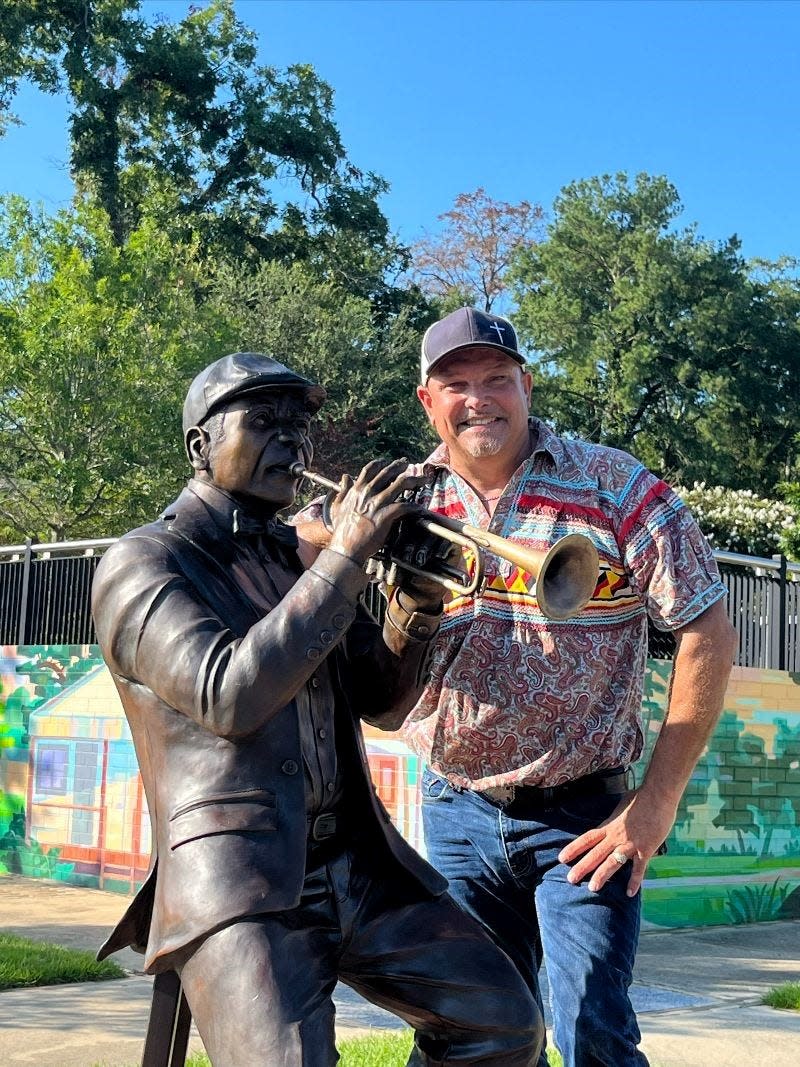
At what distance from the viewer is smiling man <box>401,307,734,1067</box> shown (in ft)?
10.4

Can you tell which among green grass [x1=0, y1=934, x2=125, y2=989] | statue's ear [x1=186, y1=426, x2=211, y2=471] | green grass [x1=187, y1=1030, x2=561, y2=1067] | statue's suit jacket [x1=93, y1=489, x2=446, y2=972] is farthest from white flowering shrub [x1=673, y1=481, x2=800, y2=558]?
statue's suit jacket [x1=93, y1=489, x2=446, y2=972]

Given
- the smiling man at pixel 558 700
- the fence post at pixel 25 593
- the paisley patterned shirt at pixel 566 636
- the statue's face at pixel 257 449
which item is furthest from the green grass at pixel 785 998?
the fence post at pixel 25 593

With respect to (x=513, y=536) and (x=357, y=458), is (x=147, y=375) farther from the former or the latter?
(x=513, y=536)

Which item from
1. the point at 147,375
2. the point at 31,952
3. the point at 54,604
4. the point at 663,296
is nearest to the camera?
the point at 31,952

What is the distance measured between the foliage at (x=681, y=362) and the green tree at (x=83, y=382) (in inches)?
675

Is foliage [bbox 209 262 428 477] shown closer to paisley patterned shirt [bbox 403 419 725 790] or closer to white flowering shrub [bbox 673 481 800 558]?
white flowering shrub [bbox 673 481 800 558]

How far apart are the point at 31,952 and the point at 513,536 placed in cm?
458

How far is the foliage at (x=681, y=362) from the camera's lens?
3303cm

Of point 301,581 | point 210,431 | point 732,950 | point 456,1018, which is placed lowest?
point 732,950

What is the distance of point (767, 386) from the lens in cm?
3328

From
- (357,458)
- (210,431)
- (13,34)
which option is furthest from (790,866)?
(13,34)

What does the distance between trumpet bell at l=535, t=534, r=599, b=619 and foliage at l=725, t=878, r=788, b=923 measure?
7.05 metres

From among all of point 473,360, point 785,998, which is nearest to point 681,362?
point 785,998

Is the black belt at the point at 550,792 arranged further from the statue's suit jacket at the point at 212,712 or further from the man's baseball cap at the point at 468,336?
the man's baseball cap at the point at 468,336
